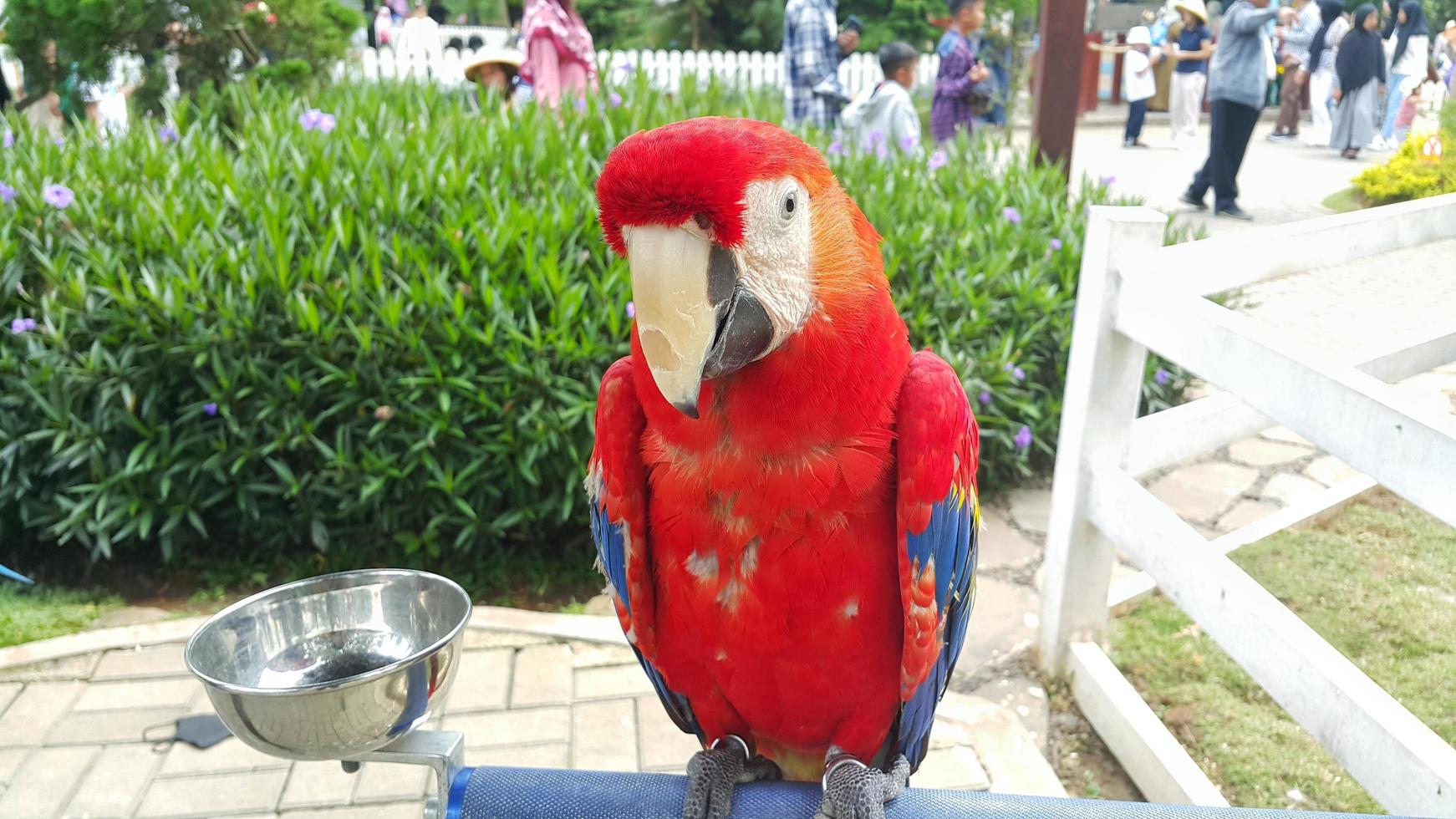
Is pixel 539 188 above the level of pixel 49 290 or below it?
above

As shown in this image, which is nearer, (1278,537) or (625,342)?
(1278,537)

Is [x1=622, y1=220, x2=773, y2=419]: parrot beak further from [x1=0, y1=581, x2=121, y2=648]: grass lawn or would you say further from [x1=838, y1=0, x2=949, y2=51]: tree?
[x1=838, y1=0, x2=949, y2=51]: tree

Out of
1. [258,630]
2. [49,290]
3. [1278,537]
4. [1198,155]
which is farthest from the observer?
[1198,155]

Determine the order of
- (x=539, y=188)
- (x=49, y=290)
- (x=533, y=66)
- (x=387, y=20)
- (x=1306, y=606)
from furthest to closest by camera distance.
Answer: (x=387, y=20) < (x=533, y=66) < (x=539, y=188) < (x=49, y=290) < (x=1306, y=606)

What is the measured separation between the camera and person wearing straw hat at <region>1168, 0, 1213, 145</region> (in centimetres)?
930

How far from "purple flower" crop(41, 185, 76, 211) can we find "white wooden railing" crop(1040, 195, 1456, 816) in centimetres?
318

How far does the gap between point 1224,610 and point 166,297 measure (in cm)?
297

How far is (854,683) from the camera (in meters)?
1.46

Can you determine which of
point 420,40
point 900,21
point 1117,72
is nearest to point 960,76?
point 420,40

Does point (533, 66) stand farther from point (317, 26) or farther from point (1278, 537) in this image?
point (1278, 537)

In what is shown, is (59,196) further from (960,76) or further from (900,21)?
(900,21)

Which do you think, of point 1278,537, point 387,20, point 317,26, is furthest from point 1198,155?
point 387,20

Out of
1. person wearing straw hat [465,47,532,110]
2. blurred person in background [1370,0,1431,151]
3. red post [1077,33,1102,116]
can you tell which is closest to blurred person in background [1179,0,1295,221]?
blurred person in background [1370,0,1431,151]

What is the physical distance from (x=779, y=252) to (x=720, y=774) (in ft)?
2.96
